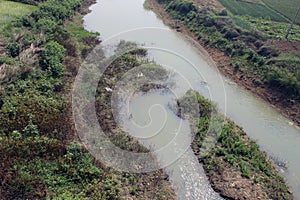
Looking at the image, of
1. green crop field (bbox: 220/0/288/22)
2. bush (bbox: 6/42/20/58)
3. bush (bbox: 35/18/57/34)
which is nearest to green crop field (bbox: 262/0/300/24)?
green crop field (bbox: 220/0/288/22)

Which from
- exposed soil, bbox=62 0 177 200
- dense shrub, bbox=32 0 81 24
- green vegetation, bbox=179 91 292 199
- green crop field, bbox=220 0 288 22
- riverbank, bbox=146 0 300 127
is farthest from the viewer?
green crop field, bbox=220 0 288 22

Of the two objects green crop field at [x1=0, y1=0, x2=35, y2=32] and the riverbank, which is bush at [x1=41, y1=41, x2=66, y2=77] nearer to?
green crop field at [x1=0, y1=0, x2=35, y2=32]

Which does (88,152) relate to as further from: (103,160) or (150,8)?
(150,8)

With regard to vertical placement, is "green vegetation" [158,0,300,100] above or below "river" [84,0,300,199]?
above

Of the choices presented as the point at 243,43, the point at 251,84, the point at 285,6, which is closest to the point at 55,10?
the point at 243,43

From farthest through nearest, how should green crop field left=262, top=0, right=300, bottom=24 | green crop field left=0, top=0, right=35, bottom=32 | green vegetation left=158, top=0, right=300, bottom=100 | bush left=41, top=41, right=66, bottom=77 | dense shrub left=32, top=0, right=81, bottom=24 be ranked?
green crop field left=262, top=0, right=300, bottom=24 → dense shrub left=32, top=0, right=81, bottom=24 → green crop field left=0, top=0, right=35, bottom=32 → green vegetation left=158, top=0, right=300, bottom=100 → bush left=41, top=41, right=66, bottom=77

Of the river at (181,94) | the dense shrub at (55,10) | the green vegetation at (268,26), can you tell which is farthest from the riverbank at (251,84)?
the dense shrub at (55,10)

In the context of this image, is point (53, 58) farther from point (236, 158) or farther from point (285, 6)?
point (285, 6)

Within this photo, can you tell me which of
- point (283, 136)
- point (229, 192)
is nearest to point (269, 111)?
point (283, 136)
